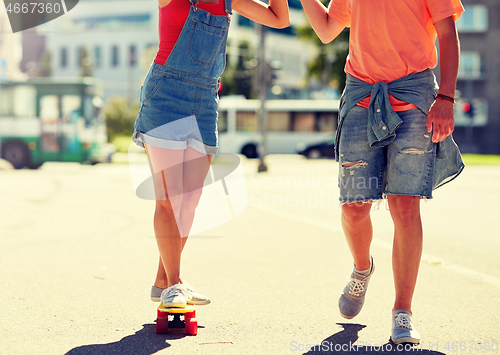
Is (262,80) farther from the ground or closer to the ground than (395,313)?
farther from the ground

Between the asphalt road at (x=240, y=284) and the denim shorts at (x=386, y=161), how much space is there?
655 millimetres

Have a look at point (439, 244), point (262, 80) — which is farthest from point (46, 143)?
point (439, 244)

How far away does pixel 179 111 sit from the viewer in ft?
10.5

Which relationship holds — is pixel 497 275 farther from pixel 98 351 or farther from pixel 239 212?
pixel 239 212

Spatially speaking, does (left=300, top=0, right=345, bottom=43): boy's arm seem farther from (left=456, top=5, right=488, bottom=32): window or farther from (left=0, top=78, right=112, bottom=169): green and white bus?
(left=456, top=5, right=488, bottom=32): window

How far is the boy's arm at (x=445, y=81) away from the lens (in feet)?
9.58

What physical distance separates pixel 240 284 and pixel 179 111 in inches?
54.5

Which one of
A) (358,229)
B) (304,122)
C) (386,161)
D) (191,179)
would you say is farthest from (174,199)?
(304,122)

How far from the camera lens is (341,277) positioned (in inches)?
172

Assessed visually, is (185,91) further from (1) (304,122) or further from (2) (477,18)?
(2) (477,18)

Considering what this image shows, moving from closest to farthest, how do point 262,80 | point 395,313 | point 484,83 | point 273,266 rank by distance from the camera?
point 395,313 < point 273,266 < point 262,80 < point 484,83

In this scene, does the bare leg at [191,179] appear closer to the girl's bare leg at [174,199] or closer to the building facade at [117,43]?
the girl's bare leg at [174,199]

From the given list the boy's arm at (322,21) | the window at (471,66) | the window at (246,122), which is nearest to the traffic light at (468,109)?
the window at (246,122)

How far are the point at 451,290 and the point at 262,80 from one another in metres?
15.5
